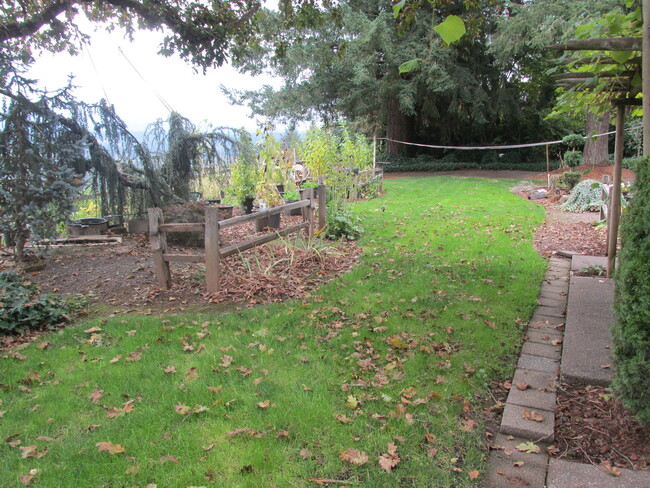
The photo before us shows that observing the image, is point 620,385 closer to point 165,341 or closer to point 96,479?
point 96,479

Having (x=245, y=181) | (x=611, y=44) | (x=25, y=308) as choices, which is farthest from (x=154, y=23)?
(x=611, y=44)

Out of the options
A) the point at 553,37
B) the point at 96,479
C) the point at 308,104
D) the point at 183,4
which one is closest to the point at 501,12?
the point at 553,37

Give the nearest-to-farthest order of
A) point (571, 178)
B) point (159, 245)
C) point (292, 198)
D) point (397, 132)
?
point (159, 245)
point (292, 198)
point (571, 178)
point (397, 132)

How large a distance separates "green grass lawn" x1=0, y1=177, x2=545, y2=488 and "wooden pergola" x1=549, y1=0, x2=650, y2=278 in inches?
54.0

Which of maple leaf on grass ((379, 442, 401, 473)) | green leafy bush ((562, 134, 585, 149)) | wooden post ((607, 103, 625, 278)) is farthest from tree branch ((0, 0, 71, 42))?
green leafy bush ((562, 134, 585, 149))

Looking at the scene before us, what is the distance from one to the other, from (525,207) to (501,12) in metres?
11.6

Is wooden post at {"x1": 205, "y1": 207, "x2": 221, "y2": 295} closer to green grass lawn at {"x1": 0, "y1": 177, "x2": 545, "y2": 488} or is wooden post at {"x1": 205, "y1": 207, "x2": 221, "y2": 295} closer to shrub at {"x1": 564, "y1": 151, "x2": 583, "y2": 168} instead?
green grass lawn at {"x1": 0, "y1": 177, "x2": 545, "y2": 488}

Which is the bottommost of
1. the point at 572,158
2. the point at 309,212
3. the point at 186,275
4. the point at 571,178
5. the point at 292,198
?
the point at 186,275

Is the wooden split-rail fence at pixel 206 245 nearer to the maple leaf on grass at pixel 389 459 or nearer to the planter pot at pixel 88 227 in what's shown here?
the maple leaf on grass at pixel 389 459

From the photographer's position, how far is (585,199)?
32.1 ft

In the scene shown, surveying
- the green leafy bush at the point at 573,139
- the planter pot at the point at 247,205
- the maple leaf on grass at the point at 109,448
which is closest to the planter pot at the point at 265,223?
the planter pot at the point at 247,205

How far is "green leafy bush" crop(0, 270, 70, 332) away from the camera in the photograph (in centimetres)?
395

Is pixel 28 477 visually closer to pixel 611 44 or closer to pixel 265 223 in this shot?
pixel 611 44

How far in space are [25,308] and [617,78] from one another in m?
5.23
